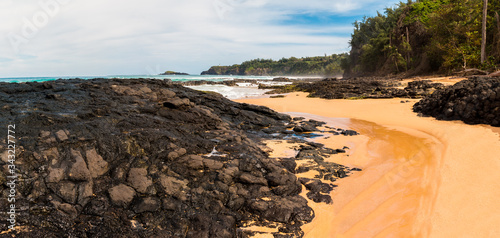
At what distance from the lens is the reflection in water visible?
13.0 feet

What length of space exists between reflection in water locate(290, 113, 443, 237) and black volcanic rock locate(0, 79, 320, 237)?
17.7 inches

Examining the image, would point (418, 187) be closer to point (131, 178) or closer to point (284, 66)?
point (131, 178)

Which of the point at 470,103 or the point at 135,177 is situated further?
the point at 470,103

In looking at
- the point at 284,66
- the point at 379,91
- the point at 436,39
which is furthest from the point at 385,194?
the point at 284,66

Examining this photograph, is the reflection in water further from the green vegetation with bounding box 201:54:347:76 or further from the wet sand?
the green vegetation with bounding box 201:54:347:76

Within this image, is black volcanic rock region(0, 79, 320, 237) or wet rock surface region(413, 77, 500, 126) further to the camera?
wet rock surface region(413, 77, 500, 126)

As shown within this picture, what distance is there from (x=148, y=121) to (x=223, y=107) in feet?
14.5

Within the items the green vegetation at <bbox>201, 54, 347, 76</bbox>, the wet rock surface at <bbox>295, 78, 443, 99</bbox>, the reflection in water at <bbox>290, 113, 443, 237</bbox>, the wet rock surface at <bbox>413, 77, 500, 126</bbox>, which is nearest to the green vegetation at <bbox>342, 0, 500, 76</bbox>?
the wet rock surface at <bbox>295, 78, 443, 99</bbox>

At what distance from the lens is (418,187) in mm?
5051

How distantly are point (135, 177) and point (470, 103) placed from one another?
11657 mm

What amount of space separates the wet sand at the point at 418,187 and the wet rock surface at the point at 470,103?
81 centimetres

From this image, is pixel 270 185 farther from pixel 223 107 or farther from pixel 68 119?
pixel 223 107

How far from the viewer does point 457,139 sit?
Result: 25.2 ft

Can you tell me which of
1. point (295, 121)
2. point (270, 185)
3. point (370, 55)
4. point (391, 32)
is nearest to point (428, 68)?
point (391, 32)
